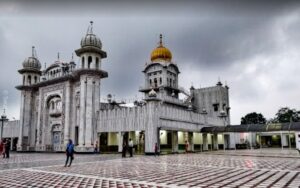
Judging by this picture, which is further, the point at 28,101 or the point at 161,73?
the point at 161,73

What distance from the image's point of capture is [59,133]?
35969 mm

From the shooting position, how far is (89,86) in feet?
107

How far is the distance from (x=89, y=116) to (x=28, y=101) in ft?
45.8

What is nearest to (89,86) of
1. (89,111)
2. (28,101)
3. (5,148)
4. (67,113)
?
(89,111)

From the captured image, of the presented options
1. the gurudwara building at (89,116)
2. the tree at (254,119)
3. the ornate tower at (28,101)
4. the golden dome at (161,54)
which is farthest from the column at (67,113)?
the tree at (254,119)

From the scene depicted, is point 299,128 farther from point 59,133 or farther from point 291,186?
point 59,133

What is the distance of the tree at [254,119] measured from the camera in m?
76.1

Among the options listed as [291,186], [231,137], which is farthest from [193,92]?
[291,186]

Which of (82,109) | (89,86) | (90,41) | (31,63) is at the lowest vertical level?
(82,109)

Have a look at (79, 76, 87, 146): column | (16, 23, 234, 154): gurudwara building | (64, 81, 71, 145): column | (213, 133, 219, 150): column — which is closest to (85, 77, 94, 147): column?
(16, 23, 234, 154): gurudwara building

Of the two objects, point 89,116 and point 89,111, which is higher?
point 89,111

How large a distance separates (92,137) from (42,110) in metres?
10.9

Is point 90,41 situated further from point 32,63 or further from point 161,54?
point 161,54

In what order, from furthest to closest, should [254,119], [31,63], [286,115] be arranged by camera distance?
[254,119], [286,115], [31,63]
